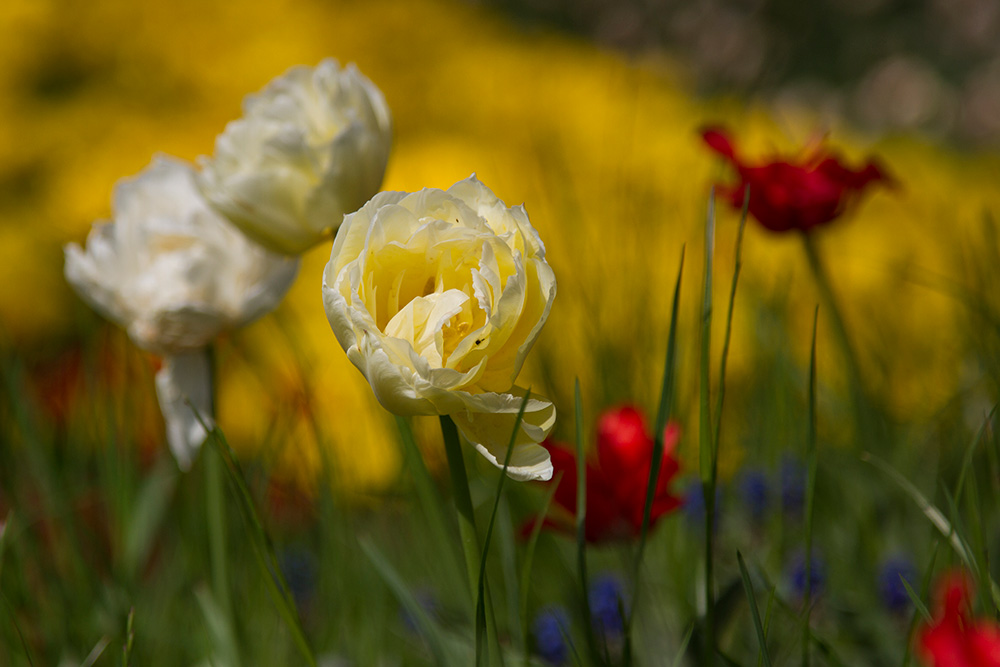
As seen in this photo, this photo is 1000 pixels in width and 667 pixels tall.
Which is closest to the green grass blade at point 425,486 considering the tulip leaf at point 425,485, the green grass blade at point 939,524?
the tulip leaf at point 425,485

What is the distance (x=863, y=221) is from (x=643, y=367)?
57.7 inches

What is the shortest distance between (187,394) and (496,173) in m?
1.12

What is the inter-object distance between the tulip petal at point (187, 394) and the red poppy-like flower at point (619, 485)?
24 centimetres

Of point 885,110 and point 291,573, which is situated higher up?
point 291,573

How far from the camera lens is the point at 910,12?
4.57m

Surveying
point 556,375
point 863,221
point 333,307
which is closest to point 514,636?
point 333,307

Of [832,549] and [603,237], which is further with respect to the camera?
[603,237]

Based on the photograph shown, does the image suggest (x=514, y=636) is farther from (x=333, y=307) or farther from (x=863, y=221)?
(x=863, y=221)

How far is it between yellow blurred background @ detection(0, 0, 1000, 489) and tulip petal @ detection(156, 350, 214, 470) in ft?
0.72

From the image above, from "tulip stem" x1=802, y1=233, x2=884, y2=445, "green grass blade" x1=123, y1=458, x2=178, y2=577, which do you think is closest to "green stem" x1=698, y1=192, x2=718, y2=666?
"tulip stem" x1=802, y1=233, x2=884, y2=445

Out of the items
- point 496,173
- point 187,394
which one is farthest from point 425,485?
point 496,173


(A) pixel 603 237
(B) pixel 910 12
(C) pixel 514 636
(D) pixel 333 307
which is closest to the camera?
(D) pixel 333 307

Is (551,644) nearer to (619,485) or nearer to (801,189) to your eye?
(619,485)

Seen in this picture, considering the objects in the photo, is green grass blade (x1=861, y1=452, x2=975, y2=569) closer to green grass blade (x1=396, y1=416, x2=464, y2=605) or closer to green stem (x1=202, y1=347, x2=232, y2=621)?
green grass blade (x1=396, y1=416, x2=464, y2=605)
